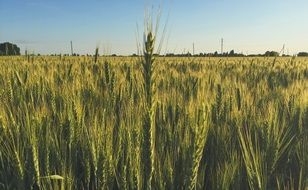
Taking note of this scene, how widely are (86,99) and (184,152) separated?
1.49 m

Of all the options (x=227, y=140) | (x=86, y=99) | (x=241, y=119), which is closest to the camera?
(x=227, y=140)

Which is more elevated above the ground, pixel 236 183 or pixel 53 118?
pixel 53 118

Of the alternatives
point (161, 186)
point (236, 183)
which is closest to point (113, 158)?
point (161, 186)

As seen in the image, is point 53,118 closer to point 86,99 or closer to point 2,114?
point 2,114

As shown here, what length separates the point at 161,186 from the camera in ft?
4.72

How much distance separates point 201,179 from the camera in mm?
1568

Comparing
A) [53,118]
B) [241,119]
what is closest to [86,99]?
[53,118]

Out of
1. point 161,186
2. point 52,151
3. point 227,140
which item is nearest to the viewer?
point 161,186

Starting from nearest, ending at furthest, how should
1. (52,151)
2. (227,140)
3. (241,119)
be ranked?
(52,151) < (227,140) < (241,119)

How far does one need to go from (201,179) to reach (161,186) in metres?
0.21

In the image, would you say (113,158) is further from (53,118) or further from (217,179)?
(53,118)

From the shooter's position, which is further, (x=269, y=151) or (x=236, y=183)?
(x=269, y=151)

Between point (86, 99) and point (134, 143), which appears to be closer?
point (134, 143)

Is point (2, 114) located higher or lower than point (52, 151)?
higher
